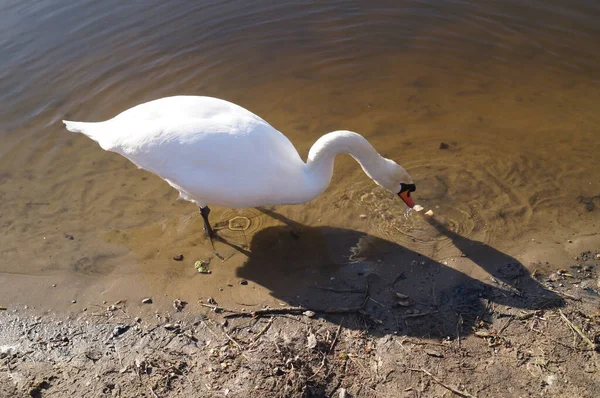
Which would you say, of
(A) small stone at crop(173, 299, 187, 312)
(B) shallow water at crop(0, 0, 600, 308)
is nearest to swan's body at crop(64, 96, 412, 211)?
(B) shallow water at crop(0, 0, 600, 308)

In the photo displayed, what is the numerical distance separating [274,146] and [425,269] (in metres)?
1.77

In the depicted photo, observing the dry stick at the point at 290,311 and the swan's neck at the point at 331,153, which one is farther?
the swan's neck at the point at 331,153

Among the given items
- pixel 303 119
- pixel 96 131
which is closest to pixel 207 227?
pixel 96 131

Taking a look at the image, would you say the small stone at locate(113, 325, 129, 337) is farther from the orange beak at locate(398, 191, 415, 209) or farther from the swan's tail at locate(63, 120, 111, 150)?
the orange beak at locate(398, 191, 415, 209)

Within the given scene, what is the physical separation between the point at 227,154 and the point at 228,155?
0.04 feet

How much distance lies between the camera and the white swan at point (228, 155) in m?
4.76

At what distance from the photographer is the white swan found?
476 cm

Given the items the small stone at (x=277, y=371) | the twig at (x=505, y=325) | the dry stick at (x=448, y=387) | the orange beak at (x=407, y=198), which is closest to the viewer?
the dry stick at (x=448, y=387)

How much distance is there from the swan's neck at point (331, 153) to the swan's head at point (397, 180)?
0.20 ft

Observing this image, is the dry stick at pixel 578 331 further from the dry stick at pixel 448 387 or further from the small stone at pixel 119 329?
the small stone at pixel 119 329

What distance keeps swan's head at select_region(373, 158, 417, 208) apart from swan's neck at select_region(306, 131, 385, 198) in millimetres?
62

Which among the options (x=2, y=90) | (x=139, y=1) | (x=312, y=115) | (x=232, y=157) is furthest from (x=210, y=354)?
(x=139, y=1)

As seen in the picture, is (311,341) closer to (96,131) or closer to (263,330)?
(263,330)

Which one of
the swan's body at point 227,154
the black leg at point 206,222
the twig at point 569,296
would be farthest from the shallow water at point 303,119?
the swan's body at point 227,154
